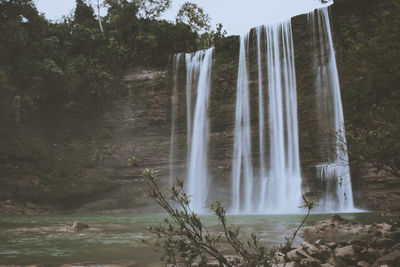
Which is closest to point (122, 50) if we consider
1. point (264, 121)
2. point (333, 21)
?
point (264, 121)

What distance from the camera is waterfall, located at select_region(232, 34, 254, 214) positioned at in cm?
2097

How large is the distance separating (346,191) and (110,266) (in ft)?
54.4

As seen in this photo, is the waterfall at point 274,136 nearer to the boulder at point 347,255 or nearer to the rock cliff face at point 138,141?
the rock cliff face at point 138,141

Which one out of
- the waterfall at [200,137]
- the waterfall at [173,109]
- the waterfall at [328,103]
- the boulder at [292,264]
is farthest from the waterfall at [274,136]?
the boulder at [292,264]

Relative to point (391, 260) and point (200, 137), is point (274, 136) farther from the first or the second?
point (391, 260)

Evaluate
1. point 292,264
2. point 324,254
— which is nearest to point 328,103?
point 324,254

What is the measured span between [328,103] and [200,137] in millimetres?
9065

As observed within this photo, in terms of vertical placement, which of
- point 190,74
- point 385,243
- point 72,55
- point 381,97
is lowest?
point 385,243

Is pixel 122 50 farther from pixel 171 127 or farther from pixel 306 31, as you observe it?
pixel 306 31

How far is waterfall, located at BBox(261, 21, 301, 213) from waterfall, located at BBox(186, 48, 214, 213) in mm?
4597

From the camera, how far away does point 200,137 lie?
23.2 meters

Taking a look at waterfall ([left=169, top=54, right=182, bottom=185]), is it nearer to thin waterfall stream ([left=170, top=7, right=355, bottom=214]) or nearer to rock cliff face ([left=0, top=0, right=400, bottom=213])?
thin waterfall stream ([left=170, top=7, right=355, bottom=214])

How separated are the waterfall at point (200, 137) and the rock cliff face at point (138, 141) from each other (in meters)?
0.54

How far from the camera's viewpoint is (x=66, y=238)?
7.34m
